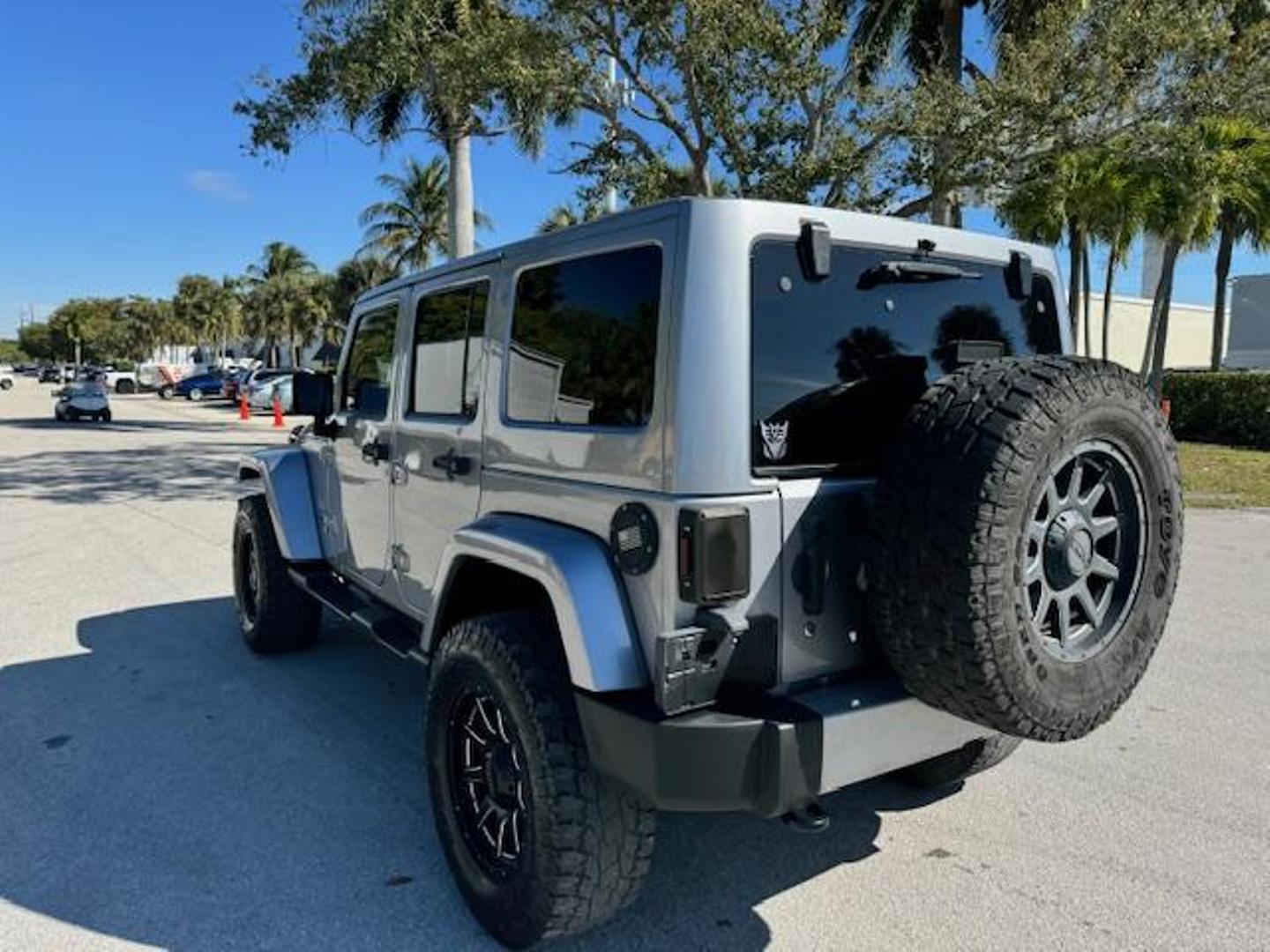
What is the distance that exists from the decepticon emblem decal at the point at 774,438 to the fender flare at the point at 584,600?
0.50m

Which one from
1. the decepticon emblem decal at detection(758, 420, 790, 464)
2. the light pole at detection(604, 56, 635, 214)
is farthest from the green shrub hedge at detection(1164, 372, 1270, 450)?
the decepticon emblem decal at detection(758, 420, 790, 464)

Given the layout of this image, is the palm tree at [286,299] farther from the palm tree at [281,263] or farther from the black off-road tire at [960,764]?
the black off-road tire at [960,764]

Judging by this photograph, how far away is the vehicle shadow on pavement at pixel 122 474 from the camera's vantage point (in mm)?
11992

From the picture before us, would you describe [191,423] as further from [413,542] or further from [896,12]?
[413,542]

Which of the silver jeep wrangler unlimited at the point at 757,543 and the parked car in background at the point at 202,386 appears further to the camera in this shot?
the parked car in background at the point at 202,386

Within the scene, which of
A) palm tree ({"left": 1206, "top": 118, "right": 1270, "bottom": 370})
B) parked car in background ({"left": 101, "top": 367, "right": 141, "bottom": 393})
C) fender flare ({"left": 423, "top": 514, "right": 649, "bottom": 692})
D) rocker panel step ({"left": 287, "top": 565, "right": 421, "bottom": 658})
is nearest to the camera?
fender flare ({"left": 423, "top": 514, "right": 649, "bottom": 692})

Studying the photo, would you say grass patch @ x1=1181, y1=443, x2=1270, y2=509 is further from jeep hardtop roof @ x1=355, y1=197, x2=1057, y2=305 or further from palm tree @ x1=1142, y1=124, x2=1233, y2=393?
jeep hardtop roof @ x1=355, y1=197, x2=1057, y2=305

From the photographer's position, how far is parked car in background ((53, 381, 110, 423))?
26.7 meters

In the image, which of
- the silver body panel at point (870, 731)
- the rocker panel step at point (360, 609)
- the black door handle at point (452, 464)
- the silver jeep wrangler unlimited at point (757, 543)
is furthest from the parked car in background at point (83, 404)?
the silver body panel at point (870, 731)

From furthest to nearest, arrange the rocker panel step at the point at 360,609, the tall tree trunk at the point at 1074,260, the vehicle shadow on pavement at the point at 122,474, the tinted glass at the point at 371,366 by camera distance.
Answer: the tall tree trunk at the point at 1074,260 → the vehicle shadow on pavement at the point at 122,474 → the tinted glass at the point at 371,366 → the rocker panel step at the point at 360,609

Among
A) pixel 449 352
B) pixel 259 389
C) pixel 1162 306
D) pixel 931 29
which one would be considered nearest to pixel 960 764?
pixel 449 352

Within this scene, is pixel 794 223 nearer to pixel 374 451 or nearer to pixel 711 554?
pixel 711 554

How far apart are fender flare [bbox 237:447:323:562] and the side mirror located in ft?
1.73

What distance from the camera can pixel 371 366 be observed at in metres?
4.26
